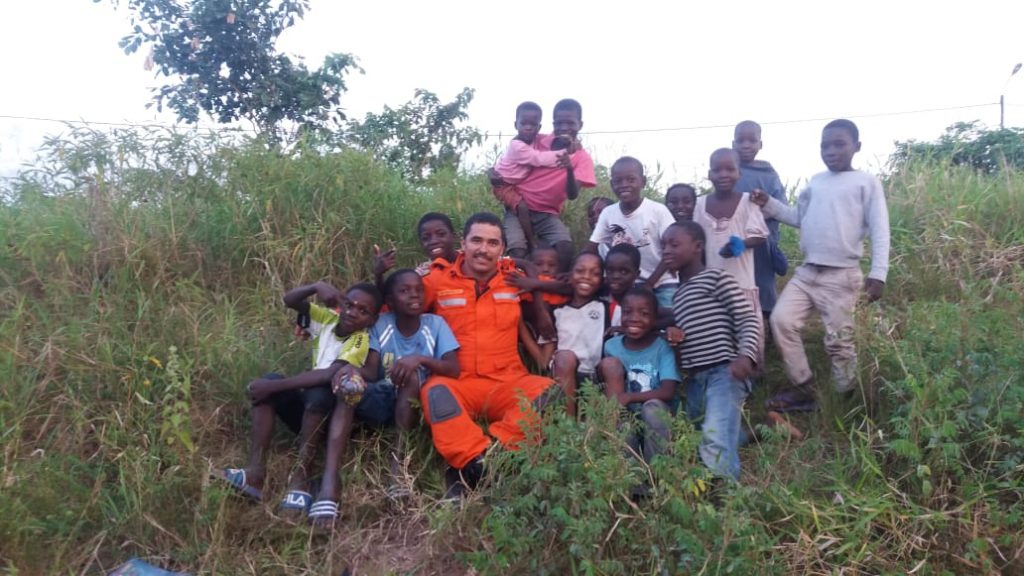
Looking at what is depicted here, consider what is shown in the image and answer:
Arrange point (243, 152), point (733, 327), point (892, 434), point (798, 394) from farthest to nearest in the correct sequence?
point (243, 152)
point (798, 394)
point (733, 327)
point (892, 434)

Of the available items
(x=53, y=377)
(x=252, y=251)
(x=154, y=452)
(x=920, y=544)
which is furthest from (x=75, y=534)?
(x=920, y=544)

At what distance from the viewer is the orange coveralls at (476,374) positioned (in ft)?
12.3

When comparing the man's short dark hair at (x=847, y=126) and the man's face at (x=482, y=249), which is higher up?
the man's short dark hair at (x=847, y=126)

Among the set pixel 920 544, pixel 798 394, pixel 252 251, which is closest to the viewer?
pixel 920 544

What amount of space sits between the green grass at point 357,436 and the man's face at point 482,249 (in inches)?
39.4

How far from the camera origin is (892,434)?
3754 mm

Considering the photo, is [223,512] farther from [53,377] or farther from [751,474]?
[751,474]

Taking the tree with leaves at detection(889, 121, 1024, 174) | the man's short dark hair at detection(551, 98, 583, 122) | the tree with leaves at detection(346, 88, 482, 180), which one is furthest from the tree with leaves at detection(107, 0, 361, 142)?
the tree with leaves at detection(889, 121, 1024, 174)

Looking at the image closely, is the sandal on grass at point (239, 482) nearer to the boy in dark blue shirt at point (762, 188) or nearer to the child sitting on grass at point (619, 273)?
the child sitting on grass at point (619, 273)

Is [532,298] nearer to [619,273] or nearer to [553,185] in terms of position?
[619,273]

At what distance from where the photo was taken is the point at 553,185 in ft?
17.9

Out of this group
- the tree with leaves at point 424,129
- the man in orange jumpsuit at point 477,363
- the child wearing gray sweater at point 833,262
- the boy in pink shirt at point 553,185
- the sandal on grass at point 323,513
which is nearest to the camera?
the sandal on grass at point 323,513

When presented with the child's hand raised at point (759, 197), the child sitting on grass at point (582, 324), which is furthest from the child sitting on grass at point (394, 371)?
the child's hand raised at point (759, 197)

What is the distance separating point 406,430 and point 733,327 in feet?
5.48
